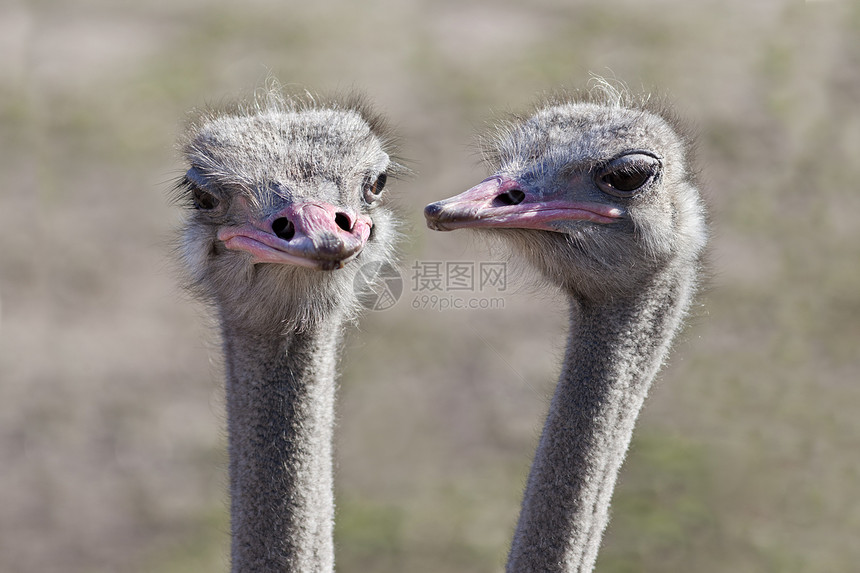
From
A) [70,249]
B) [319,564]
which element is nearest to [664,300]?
[319,564]

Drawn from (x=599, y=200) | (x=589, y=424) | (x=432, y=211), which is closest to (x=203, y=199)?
(x=432, y=211)

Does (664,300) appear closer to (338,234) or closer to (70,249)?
(338,234)

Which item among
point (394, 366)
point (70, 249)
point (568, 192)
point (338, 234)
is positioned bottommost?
point (338, 234)

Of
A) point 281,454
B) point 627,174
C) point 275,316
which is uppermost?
point 627,174

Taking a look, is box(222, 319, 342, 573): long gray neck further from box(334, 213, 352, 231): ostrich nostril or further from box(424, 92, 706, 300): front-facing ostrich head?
box(424, 92, 706, 300): front-facing ostrich head

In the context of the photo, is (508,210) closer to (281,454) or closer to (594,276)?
(594,276)

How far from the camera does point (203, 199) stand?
8.42 feet

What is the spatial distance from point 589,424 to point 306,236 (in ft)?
2.66

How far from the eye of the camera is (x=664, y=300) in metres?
2.57

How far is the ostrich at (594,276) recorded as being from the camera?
2455 millimetres

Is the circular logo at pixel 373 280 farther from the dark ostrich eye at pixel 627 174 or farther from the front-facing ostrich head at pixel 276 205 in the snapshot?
the dark ostrich eye at pixel 627 174

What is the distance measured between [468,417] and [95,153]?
12.1ft

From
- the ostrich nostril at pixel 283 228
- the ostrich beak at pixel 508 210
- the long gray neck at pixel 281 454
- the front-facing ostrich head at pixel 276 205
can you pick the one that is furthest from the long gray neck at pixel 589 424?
the ostrich nostril at pixel 283 228

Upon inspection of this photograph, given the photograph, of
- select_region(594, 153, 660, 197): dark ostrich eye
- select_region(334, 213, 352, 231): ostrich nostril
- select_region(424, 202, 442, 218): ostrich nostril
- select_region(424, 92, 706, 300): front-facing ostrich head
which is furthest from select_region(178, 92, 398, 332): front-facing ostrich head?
select_region(594, 153, 660, 197): dark ostrich eye
